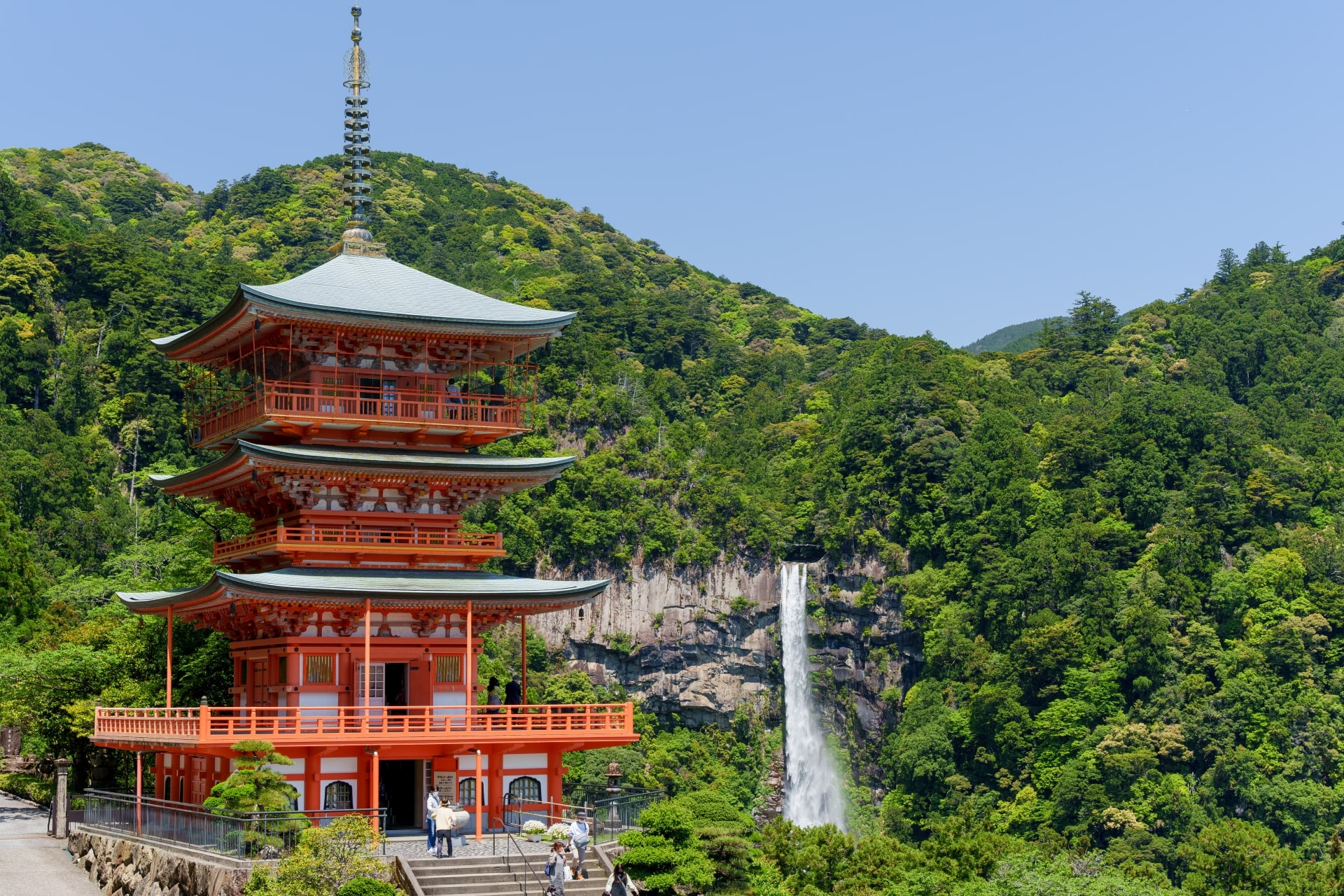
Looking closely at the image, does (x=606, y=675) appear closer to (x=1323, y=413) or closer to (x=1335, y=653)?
(x=1335, y=653)

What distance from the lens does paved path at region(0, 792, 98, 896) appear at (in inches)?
1315

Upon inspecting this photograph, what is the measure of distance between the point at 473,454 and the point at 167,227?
99043 millimetres

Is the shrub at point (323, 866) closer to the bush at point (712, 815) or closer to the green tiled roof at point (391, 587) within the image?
the bush at point (712, 815)

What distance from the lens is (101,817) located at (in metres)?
37.3

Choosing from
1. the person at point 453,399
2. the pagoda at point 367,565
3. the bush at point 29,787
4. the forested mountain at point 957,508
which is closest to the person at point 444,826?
the pagoda at point 367,565

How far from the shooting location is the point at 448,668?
1496 inches

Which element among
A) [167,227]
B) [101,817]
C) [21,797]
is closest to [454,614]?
[101,817]

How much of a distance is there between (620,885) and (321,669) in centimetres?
1102

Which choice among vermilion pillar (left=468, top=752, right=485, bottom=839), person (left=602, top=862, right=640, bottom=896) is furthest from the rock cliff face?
person (left=602, top=862, right=640, bottom=896)

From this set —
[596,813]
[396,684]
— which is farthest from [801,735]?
[596,813]

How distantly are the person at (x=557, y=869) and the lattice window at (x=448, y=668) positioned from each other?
9.20 meters

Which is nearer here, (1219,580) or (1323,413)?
(1219,580)

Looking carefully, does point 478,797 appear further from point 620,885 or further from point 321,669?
point 620,885

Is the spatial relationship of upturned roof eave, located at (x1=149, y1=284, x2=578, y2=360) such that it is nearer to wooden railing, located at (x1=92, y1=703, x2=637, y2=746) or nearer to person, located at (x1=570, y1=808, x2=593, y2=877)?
wooden railing, located at (x1=92, y1=703, x2=637, y2=746)
